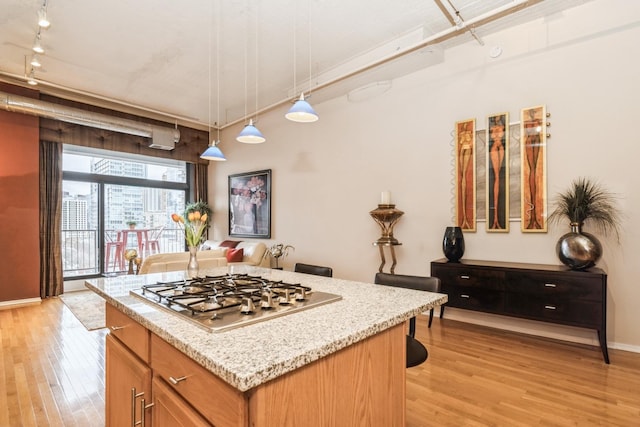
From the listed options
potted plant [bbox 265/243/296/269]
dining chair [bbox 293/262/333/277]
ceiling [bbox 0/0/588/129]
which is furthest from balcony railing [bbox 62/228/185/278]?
dining chair [bbox 293/262/333/277]

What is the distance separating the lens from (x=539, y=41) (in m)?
3.21

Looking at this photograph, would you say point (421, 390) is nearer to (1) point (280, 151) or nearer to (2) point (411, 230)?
(2) point (411, 230)

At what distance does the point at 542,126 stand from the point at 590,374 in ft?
7.30

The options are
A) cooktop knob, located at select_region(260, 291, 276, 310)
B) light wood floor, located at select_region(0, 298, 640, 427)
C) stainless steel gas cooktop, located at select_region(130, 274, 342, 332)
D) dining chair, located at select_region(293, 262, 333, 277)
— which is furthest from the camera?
dining chair, located at select_region(293, 262, 333, 277)

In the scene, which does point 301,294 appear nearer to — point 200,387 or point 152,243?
Answer: point 200,387

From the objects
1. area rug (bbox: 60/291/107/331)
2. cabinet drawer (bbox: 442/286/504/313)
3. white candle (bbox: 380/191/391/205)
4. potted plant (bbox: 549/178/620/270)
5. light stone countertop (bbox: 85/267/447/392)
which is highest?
white candle (bbox: 380/191/391/205)

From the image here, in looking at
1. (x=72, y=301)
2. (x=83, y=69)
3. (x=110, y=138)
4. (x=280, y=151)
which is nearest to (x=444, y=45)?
(x=280, y=151)

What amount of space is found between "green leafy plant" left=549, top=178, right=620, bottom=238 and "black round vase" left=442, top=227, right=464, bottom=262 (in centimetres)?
93

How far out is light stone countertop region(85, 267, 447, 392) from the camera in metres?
0.79

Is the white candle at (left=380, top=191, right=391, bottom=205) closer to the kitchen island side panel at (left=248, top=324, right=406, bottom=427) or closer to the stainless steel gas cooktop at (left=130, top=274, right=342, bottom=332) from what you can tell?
Result: the stainless steel gas cooktop at (left=130, top=274, right=342, bottom=332)

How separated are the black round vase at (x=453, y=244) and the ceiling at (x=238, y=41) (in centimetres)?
195

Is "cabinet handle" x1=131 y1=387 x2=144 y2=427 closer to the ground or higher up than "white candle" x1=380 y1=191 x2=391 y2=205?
closer to the ground

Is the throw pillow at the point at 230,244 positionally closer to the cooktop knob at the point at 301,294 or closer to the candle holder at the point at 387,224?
the candle holder at the point at 387,224

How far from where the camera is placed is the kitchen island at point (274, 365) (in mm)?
808
